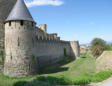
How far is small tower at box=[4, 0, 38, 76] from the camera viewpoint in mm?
13727

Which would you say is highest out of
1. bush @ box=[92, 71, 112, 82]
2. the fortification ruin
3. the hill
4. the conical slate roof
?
the conical slate roof

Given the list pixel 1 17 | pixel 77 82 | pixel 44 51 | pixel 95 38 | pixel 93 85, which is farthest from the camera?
pixel 95 38

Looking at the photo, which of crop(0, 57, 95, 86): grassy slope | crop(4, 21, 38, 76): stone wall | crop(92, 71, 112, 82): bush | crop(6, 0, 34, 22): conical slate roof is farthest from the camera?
crop(6, 0, 34, 22): conical slate roof

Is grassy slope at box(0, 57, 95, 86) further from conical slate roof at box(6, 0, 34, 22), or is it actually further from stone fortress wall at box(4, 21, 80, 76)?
conical slate roof at box(6, 0, 34, 22)

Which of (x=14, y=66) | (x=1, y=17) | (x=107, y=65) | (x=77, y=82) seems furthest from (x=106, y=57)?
(x=1, y=17)

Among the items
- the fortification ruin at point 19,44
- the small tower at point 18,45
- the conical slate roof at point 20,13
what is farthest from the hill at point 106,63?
the conical slate roof at point 20,13

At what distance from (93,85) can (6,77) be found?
28.2ft

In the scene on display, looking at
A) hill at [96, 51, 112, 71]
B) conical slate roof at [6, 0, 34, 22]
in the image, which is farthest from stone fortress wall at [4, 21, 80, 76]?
hill at [96, 51, 112, 71]

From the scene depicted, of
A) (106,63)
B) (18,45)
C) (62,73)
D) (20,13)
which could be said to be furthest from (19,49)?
(106,63)

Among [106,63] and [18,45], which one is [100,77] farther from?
[18,45]

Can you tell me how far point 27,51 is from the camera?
14125mm

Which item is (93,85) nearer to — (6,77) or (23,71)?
(23,71)

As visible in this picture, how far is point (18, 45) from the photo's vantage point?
13844 millimetres

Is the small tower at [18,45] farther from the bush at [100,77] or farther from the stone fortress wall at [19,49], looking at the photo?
the bush at [100,77]
